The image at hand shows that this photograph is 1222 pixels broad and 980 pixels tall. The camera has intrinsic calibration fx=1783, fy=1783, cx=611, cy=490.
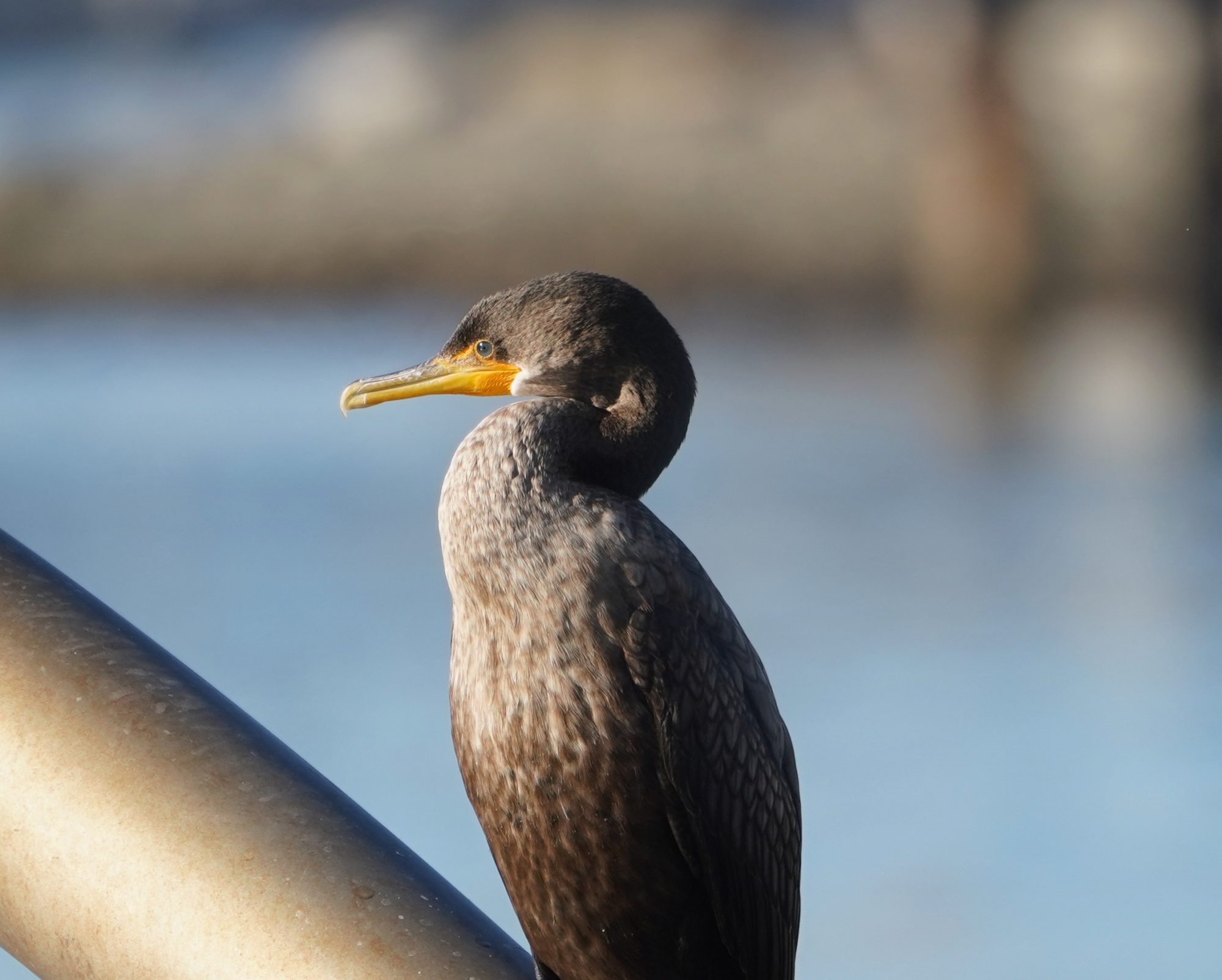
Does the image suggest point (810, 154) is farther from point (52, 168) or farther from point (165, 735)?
point (165, 735)

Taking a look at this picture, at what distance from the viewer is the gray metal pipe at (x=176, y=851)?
1184 mm

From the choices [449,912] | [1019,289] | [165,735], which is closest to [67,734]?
[165,735]

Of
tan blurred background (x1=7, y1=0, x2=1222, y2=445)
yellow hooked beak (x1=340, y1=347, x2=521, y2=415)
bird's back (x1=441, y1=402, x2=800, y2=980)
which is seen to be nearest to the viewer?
bird's back (x1=441, y1=402, x2=800, y2=980)

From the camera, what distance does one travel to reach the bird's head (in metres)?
1.67

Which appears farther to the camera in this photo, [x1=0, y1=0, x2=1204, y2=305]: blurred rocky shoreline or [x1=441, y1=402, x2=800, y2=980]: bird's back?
[x1=0, y1=0, x2=1204, y2=305]: blurred rocky shoreline

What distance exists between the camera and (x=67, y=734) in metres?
1.22

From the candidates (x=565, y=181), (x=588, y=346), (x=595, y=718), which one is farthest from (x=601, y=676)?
(x=565, y=181)

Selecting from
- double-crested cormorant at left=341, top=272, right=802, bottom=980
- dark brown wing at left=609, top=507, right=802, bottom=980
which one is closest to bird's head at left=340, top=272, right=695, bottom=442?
double-crested cormorant at left=341, top=272, right=802, bottom=980

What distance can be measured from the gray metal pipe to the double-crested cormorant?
12.6 inches

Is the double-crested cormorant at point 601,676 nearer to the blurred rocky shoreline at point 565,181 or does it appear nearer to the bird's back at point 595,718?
the bird's back at point 595,718

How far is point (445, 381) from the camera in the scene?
1.77 metres

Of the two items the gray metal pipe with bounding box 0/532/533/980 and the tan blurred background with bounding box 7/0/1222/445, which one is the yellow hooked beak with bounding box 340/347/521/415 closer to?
the gray metal pipe with bounding box 0/532/533/980

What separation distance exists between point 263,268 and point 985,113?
4934 millimetres

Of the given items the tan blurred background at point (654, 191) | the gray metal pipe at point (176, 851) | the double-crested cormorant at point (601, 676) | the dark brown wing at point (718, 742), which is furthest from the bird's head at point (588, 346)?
the tan blurred background at point (654, 191)
